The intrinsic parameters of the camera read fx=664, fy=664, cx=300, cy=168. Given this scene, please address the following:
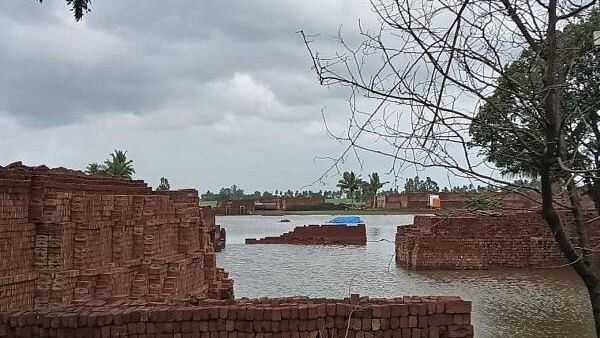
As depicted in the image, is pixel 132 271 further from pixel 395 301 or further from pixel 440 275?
pixel 440 275

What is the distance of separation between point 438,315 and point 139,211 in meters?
6.48

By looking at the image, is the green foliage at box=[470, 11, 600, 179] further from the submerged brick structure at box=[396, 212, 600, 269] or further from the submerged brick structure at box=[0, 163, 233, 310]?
the submerged brick structure at box=[396, 212, 600, 269]

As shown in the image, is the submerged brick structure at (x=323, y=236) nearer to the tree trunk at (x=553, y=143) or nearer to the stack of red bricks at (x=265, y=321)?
the stack of red bricks at (x=265, y=321)

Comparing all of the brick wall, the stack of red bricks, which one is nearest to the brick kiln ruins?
the stack of red bricks

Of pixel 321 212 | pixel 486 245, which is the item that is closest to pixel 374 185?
pixel 486 245

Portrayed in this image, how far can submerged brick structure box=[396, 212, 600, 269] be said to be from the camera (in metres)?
23.2

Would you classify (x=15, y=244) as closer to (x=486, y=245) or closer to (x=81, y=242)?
(x=81, y=242)

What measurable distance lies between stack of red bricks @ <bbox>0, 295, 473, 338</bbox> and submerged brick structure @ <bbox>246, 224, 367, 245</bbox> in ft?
101

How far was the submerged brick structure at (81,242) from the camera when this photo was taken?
27.6 feet

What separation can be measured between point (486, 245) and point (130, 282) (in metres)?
16.0

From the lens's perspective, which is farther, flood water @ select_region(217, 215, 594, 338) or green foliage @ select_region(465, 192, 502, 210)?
flood water @ select_region(217, 215, 594, 338)

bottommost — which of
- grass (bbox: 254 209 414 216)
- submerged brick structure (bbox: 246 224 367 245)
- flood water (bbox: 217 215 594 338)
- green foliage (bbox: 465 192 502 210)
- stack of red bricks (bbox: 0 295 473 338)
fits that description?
flood water (bbox: 217 215 594 338)

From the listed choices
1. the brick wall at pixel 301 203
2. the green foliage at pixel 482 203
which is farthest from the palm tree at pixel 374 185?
Answer: the brick wall at pixel 301 203

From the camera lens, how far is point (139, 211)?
438 inches
